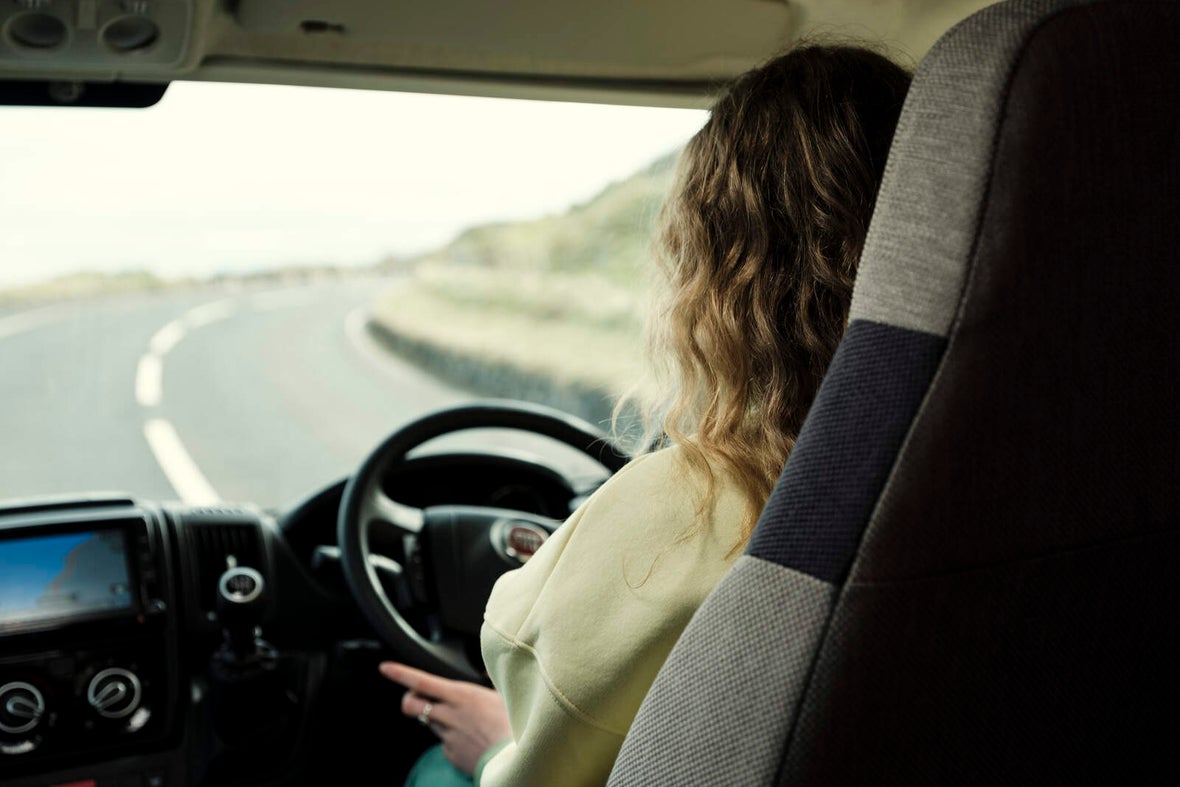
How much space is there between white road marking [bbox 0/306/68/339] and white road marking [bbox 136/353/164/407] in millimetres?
208

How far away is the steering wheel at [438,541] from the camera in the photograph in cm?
212

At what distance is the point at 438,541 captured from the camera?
2271 mm

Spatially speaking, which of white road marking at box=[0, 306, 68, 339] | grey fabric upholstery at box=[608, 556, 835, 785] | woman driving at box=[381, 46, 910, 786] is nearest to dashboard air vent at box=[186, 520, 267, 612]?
white road marking at box=[0, 306, 68, 339]

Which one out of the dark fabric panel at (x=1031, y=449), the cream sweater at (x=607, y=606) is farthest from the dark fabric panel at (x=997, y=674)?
the cream sweater at (x=607, y=606)

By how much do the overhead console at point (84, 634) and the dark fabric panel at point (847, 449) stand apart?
1601 millimetres

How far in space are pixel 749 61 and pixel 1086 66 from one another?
1429mm

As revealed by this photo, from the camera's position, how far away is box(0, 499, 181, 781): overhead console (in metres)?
2.06

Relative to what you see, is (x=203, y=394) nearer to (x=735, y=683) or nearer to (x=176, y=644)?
(x=176, y=644)

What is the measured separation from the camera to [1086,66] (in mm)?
823

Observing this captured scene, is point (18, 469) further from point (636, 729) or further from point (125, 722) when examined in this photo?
point (636, 729)

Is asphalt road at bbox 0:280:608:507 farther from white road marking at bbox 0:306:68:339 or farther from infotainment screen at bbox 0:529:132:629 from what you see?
infotainment screen at bbox 0:529:132:629

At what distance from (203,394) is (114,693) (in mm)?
683

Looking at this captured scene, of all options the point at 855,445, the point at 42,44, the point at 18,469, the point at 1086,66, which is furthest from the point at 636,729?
the point at 18,469

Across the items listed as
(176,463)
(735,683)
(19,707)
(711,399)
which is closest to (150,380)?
(176,463)
